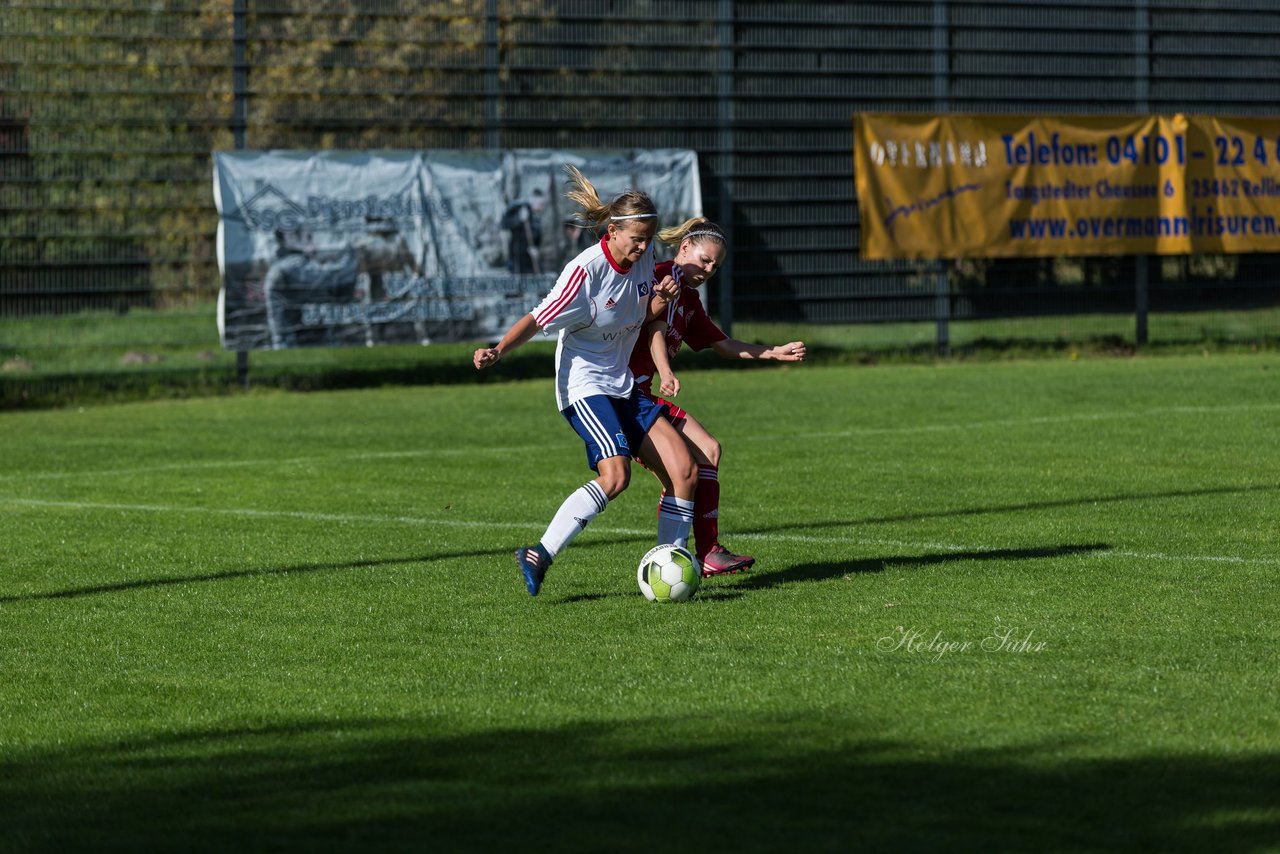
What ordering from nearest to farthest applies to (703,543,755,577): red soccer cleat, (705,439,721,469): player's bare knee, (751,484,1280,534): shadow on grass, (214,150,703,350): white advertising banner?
1. (703,543,755,577): red soccer cleat
2. (705,439,721,469): player's bare knee
3. (751,484,1280,534): shadow on grass
4. (214,150,703,350): white advertising banner

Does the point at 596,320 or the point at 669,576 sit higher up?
the point at 596,320

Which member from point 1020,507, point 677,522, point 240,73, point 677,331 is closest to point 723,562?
point 677,522

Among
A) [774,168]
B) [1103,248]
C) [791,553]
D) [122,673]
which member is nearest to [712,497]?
[791,553]

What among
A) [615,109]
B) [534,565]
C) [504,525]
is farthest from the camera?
[615,109]

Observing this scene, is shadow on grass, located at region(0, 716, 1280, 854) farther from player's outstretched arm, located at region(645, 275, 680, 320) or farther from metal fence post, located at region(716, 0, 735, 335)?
metal fence post, located at region(716, 0, 735, 335)

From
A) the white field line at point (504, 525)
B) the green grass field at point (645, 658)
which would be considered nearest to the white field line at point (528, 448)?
the green grass field at point (645, 658)

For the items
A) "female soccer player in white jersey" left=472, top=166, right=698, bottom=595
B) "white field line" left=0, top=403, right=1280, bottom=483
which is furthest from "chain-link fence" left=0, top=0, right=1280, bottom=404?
"female soccer player in white jersey" left=472, top=166, right=698, bottom=595

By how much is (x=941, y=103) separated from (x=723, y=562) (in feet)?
52.1

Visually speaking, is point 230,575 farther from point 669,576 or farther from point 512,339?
point 669,576

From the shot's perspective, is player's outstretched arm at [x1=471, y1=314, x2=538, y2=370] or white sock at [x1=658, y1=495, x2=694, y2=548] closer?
player's outstretched arm at [x1=471, y1=314, x2=538, y2=370]

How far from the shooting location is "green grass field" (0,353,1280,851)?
14.8 feet

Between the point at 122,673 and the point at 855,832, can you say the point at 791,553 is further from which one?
the point at 855,832

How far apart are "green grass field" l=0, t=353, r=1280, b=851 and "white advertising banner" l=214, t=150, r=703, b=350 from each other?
6136 mm

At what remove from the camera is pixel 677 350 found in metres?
8.37
